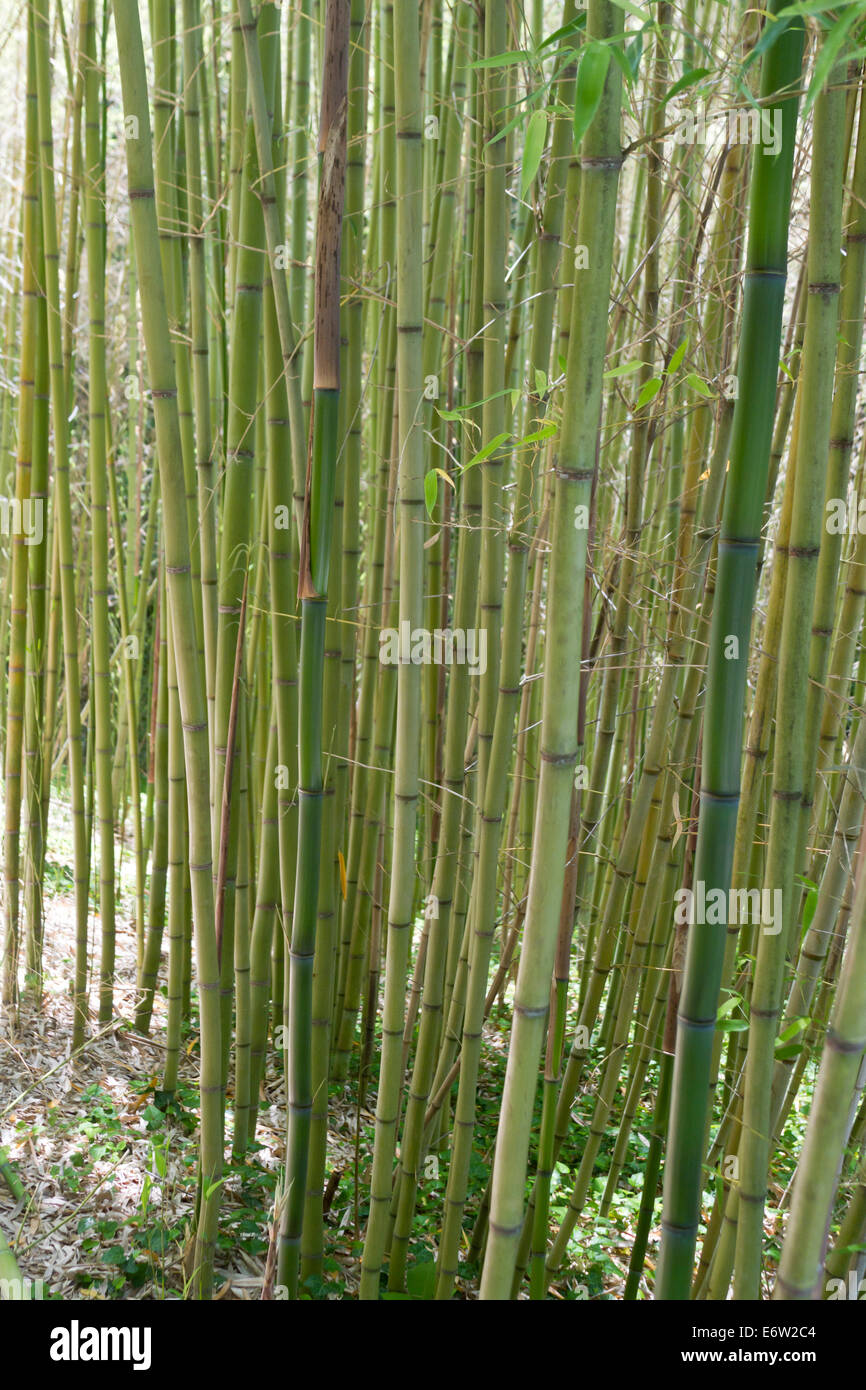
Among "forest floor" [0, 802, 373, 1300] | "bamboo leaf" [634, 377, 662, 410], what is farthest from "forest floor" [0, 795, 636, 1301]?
"bamboo leaf" [634, 377, 662, 410]

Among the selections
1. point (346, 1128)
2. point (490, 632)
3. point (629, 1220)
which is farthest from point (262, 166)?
point (629, 1220)

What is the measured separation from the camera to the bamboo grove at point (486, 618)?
777 mm

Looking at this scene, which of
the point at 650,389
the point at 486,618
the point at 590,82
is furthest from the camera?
the point at 486,618

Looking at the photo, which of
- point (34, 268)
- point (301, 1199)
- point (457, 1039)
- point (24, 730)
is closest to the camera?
point (301, 1199)

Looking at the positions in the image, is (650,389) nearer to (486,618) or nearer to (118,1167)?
(486,618)

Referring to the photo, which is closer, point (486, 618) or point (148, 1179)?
point (486, 618)

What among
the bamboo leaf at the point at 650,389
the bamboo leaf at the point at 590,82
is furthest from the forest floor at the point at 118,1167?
the bamboo leaf at the point at 590,82

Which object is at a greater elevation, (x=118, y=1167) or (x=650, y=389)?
(x=650, y=389)

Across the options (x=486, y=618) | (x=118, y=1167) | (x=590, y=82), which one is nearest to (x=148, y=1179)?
(x=118, y=1167)

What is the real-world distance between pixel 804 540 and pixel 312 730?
0.52m

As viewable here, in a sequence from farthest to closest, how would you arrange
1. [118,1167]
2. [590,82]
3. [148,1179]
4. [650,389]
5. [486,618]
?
[118,1167]
[148,1179]
[486,618]
[650,389]
[590,82]

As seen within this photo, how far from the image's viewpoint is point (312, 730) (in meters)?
1.05

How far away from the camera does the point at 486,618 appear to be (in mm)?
1261
